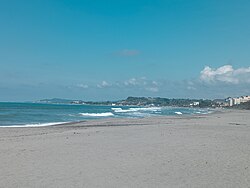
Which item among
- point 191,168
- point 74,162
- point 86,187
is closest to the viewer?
point 86,187

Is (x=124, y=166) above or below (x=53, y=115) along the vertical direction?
above

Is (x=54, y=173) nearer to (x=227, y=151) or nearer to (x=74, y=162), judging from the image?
(x=74, y=162)

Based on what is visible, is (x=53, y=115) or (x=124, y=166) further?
(x=53, y=115)

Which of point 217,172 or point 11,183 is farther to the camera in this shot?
point 217,172

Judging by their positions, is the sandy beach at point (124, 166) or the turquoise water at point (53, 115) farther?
the turquoise water at point (53, 115)

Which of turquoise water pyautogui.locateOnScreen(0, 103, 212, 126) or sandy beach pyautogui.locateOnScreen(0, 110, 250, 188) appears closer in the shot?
sandy beach pyautogui.locateOnScreen(0, 110, 250, 188)

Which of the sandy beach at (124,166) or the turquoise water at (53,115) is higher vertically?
the sandy beach at (124,166)

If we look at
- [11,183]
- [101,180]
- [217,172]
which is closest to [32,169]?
[11,183]

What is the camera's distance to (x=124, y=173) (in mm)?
8328

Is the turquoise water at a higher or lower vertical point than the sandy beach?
lower

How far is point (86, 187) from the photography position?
703 cm

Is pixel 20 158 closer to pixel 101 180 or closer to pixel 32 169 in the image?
Result: pixel 32 169

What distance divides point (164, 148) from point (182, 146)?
99 cm

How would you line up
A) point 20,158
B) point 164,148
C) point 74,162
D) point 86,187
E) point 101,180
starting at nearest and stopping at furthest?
point 86,187 → point 101,180 → point 74,162 → point 20,158 → point 164,148
